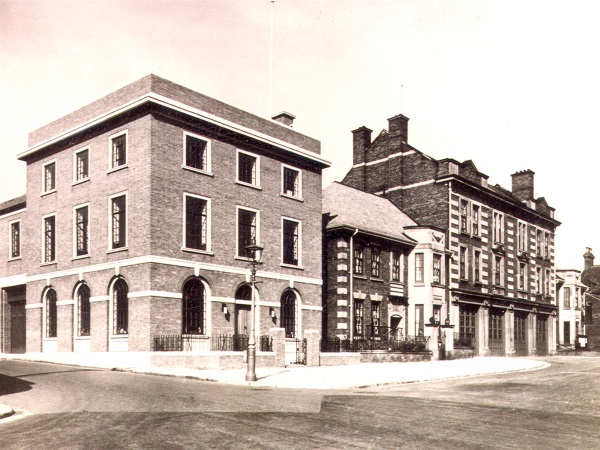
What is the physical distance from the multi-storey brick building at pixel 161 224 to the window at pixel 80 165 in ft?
0.22

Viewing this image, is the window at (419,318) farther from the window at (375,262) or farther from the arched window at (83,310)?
the arched window at (83,310)

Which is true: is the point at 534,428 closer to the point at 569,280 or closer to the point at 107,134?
the point at 107,134

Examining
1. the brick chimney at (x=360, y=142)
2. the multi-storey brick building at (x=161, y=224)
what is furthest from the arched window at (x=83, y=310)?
the brick chimney at (x=360, y=142)

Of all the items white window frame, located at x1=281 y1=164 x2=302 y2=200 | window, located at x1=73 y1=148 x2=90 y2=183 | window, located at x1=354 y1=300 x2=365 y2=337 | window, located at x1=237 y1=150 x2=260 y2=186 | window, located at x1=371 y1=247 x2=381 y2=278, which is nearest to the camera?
window, located at x1=73 y1=148 x2=90 y2=183

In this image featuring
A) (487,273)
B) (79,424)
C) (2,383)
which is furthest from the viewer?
(487,273)

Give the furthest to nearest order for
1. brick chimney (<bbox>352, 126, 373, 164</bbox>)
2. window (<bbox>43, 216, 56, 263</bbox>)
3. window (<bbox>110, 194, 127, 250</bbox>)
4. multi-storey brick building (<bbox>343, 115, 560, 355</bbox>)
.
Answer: brick chimney (<bbox>352, 126, 373, 164</bbox>)
multi-storey brick building (<bbox>343, 115, 560, 355</bbox>)
window (<bbox>43, 216, 56, 263</bbox>)
window (<bbox>110, 194, 127, 250</bbox>)

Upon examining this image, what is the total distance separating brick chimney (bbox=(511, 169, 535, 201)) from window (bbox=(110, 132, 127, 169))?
34586mm

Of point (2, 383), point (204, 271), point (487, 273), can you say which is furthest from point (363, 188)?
point (2, 383)

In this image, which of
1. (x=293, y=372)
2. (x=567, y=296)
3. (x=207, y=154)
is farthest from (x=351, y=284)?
(x=567, y=296)

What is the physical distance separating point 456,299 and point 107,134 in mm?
22428

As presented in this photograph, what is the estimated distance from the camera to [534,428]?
10.5m

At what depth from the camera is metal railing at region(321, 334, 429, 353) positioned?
2878 cm

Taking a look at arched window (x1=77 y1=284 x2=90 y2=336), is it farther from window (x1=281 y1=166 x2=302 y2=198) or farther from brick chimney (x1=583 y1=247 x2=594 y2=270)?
brick chimney (x1=583 y1=247 x2=594 y2=270)

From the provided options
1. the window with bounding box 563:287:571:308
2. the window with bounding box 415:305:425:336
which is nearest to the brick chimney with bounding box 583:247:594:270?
the window with bounding box 563:287:571:308
